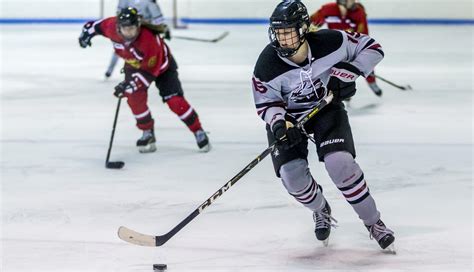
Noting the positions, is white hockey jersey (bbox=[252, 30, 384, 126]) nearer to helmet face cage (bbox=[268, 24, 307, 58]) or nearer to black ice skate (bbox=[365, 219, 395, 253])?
helmet face cage (bbox=[268, 24, 307, 58])

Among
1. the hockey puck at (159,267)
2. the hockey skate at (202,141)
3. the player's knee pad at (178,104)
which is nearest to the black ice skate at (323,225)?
the hockey puck at (159,267)

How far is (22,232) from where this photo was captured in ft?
11.1

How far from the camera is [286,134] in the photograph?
2928 mm

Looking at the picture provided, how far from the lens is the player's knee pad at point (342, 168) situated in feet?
9.57

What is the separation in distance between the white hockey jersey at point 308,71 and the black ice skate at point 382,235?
0.47 metres

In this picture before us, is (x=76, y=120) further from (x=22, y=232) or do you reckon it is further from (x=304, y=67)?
(x=304, y=67)

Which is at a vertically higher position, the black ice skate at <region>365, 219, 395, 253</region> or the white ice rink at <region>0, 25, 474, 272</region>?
the black ice skate at <region>365, 219, 395, 253</region>

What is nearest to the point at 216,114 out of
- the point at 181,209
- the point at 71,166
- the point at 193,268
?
the point at 71,166

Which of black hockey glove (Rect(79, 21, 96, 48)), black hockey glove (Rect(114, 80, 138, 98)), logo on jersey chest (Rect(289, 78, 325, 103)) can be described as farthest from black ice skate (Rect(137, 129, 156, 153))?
logo on jersey chest (Rect(289, 78, 325, 103))

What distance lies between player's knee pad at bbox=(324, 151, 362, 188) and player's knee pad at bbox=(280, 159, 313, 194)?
118mm

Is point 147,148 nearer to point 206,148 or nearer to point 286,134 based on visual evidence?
point 206,148

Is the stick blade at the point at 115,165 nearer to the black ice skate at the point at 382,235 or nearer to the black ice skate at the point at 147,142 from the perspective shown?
the black ice skate at the point at 147,142

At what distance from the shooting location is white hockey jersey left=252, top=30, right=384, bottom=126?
3008 mm

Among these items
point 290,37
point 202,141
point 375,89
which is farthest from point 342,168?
point 375,89
